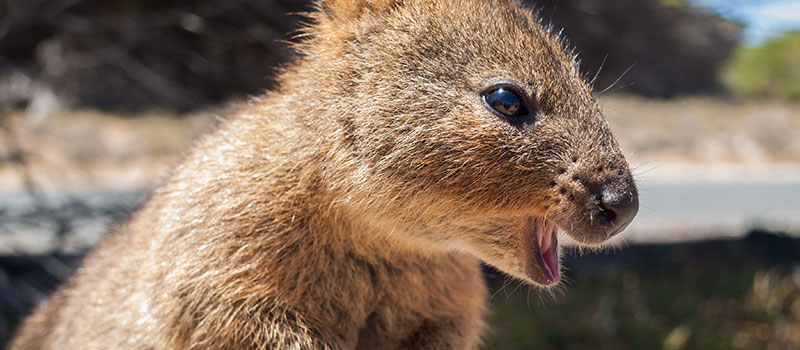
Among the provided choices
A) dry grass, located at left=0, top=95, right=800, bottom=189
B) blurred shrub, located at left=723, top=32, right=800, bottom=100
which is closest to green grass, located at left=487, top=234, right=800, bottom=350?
dry grass, located at left=0, top=95, right=800, bottom=189

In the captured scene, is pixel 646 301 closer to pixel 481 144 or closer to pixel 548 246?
pixel 548 246

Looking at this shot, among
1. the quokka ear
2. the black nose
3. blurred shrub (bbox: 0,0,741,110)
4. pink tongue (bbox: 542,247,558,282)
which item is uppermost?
the quokka ear

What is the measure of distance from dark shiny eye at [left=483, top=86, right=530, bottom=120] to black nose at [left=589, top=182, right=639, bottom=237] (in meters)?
0.34

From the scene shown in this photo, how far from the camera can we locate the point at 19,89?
22.5 feet

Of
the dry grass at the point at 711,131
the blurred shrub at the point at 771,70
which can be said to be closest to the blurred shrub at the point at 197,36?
the dry grass at the point at 711,131

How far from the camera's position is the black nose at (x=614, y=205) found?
2.07 metres

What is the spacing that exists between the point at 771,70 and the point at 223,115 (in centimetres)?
2375

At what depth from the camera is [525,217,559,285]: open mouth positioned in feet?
7.14

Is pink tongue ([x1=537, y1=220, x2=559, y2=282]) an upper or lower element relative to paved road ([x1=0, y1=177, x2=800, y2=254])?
upper

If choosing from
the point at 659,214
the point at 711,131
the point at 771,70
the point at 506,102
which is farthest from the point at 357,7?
the point at 771,70

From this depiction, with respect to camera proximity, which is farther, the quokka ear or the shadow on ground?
the shadow on ground

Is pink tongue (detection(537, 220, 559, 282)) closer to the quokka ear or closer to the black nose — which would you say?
the black nose

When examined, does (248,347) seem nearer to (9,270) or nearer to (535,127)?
(535,127)

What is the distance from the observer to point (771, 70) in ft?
74.2
